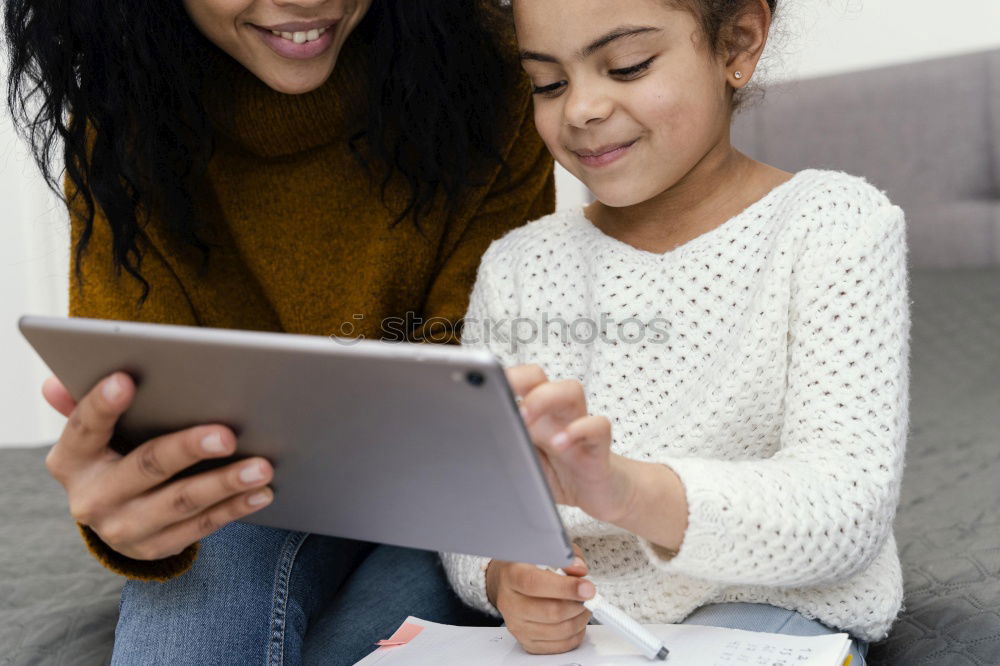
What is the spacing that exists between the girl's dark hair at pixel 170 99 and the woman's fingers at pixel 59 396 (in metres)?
0.34

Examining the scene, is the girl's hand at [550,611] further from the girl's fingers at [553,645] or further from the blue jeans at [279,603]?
the blue jeans at [279,603]

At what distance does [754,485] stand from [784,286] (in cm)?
20

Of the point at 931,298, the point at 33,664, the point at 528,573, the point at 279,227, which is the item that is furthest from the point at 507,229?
the point at 931,298

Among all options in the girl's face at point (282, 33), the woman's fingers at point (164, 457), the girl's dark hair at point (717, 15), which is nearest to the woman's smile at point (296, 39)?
the girl's face at point (282, 33)

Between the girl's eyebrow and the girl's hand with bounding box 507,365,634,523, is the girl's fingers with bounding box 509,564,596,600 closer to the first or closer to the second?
the girl's hand with bounding box 507,365,634,523

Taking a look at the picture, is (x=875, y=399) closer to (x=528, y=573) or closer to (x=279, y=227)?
(x=528, y=573)

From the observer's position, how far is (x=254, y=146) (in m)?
1.13

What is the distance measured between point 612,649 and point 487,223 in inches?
23.3

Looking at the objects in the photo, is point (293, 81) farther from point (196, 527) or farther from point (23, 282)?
point (23, 282)

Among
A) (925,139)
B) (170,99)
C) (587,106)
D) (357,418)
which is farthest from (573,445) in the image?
(925,139)

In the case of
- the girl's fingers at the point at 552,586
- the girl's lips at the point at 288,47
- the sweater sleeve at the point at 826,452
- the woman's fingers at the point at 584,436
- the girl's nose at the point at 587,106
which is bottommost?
the girl's fingers at the point at 552,586

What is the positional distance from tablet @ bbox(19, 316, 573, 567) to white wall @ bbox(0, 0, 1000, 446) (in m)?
1.41

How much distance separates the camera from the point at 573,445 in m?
0.61

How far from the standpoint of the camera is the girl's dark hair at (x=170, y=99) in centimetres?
105
